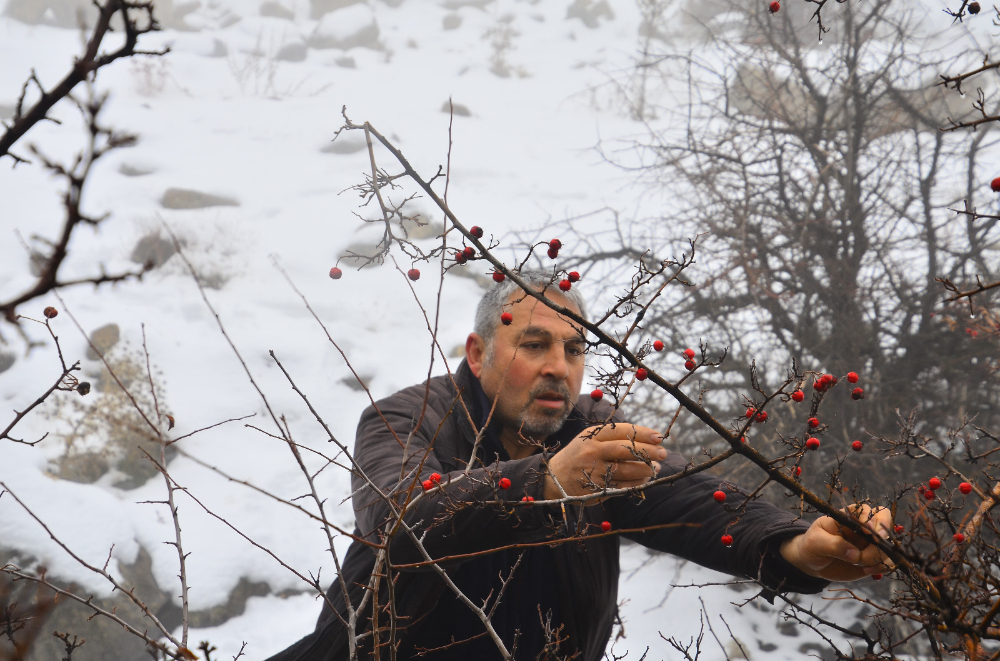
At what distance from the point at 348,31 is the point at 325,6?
9.53 feet

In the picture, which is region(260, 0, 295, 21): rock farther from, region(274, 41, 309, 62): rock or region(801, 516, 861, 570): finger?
region(801, 516, 861, 570): finger

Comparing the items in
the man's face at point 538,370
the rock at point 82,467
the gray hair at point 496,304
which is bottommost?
the man's face at point 538,370

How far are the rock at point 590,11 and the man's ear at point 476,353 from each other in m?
23.9

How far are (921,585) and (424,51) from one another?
71.1ft

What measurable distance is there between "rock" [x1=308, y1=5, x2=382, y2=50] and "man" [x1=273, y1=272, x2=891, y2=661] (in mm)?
19848

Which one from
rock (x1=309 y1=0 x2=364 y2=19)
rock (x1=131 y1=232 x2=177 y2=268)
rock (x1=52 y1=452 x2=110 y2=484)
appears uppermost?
rock (x1=309 y1=0 x2=364 y2=19)

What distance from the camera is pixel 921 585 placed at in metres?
0.82

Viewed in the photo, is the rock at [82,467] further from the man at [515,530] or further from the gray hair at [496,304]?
the gray hair at [496,304]

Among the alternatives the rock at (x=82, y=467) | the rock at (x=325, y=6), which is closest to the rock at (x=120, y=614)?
the rock at (x=82, y=467)

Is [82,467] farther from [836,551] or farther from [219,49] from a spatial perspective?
[219,49]

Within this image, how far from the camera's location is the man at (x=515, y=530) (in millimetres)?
1412

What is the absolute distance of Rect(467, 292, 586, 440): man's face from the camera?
1.86 meters

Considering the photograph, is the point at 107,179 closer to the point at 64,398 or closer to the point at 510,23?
the point at 64,398

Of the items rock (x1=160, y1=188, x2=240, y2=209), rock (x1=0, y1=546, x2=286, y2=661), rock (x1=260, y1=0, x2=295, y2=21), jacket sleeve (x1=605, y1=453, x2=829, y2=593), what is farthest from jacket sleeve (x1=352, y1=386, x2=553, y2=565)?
rock (x1=260, y1=0, x2=295, y2=21)
